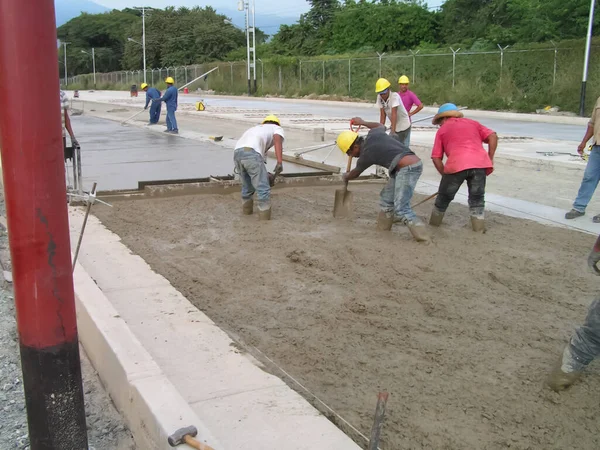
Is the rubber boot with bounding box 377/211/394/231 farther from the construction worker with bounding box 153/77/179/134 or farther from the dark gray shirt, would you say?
the construction worker with bounding box 153/77/179/134

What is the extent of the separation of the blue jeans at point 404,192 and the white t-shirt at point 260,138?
1549 mm

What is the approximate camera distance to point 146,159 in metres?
13.5

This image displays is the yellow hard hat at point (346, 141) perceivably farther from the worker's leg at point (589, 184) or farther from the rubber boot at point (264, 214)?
the worker's leg at point (589, 184)

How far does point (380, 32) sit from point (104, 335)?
52308 mm

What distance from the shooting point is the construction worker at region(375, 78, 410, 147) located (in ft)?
34.0

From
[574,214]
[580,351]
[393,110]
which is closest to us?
[580,351]

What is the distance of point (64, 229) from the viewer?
8.82 feet

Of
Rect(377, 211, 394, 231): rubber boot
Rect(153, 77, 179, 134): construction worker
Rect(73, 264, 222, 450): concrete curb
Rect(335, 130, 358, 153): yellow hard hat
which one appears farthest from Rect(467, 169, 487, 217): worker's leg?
Rect(153, 77, 179, 134): construction worker

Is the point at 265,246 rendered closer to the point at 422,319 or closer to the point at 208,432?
the point at 422,319

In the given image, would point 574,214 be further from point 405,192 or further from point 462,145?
point 405,192

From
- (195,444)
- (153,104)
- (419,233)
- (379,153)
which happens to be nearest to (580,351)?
(195,444)

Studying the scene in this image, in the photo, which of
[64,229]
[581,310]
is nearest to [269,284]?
[581,310]

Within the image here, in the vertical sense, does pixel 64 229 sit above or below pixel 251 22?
below

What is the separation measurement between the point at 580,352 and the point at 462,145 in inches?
155
